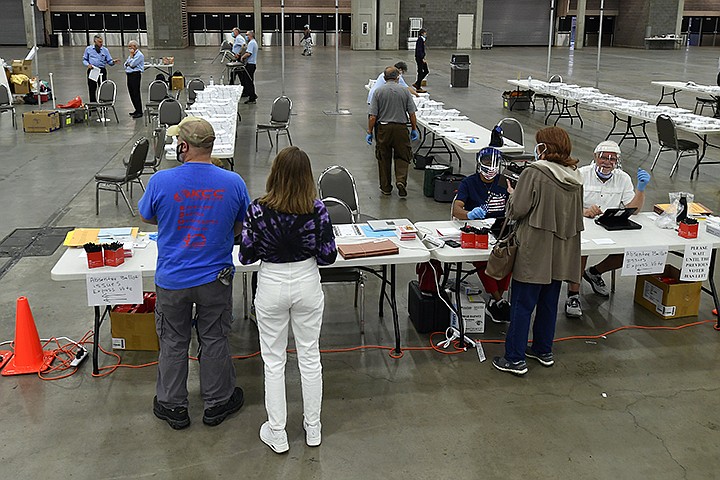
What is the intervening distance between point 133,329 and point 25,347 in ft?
2.13

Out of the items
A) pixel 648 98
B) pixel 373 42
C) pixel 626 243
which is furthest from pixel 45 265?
pixel 373 42

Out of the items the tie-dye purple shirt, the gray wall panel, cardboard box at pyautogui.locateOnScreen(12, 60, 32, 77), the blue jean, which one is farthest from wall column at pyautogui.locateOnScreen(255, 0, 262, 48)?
the tie-dye purple shirt

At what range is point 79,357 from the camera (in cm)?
461

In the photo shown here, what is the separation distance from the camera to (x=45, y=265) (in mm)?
6434

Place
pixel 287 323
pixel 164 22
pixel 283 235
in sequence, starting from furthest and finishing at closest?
pixel 164 22 → pixel 287 323 → pixel 283 235

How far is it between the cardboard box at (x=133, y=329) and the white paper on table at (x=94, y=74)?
35.8ft

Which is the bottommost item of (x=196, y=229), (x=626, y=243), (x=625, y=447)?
(x=625, y=447)

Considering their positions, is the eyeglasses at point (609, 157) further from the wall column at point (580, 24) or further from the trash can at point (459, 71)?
the wall column at point (580, 24)

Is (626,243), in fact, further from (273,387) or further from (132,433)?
(132,433)

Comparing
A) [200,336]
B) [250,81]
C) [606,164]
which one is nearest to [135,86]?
[250,81]

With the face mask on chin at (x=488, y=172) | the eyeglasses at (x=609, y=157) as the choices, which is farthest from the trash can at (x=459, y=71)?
the face mask on chin at (x=488, y=172)

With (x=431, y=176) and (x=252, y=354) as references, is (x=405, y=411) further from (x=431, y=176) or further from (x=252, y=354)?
(x=431, y=176)

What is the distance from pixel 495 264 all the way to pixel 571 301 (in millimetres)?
1314

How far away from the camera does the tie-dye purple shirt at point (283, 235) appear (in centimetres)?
340
